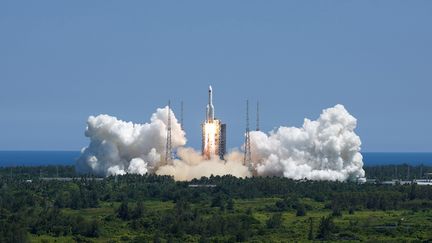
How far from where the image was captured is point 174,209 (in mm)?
100750

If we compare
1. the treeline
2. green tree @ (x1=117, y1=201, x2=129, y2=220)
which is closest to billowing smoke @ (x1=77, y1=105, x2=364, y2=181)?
the treeline

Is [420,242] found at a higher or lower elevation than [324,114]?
lower

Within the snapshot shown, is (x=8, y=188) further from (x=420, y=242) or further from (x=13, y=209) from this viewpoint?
(x=420, y=242)

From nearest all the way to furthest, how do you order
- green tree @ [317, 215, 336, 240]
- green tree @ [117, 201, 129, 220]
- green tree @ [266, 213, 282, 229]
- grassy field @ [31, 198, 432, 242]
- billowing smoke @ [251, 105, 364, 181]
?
1. grassy field @ [31, 198, 432, 242]
2. green tree @ [317, 215, 336, 240]
3. green tree @ [266, 213, 282, 229]
4. green tree @ [117, 201, 129, 220]
5. billowing smoke @ [251, 105, 364, 181]

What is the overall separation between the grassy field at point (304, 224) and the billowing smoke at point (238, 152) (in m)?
16.5

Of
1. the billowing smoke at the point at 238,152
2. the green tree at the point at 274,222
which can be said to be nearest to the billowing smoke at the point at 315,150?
the billowing smoke at the point at 238,152

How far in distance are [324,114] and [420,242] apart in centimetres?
4382

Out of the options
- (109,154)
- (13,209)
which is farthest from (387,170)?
(13,209)

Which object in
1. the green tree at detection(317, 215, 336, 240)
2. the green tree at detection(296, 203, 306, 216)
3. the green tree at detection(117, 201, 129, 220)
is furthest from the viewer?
the green tree at detection(296, 203, 306, 216)

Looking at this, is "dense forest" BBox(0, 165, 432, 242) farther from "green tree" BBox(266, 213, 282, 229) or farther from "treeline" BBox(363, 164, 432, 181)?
"treeline" BBox(363, 164, 432, 181)

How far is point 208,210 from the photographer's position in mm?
102688

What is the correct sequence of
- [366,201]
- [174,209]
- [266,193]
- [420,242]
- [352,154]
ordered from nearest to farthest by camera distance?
[420,242] → [174,209] → [366,201] → [266,193] → [352,154]

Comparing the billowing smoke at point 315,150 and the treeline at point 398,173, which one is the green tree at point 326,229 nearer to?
the billowing smoke at point 315,150

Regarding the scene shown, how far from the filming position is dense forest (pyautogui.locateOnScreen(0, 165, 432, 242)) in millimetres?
89750
